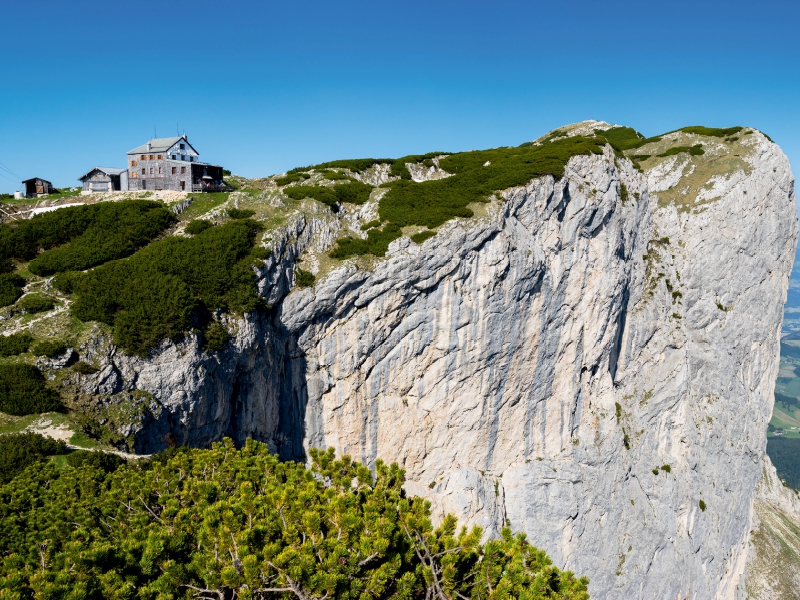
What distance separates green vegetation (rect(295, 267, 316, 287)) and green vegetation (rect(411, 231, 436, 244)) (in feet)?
28.6

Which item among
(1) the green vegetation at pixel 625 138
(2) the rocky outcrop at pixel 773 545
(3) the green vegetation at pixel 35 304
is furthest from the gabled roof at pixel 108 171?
(2) the rocky outcrop at pixel 773 545

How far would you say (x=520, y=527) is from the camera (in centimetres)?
4684

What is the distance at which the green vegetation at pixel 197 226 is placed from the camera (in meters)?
43.2

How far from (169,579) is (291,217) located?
115 feet

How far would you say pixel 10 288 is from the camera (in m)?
35.6

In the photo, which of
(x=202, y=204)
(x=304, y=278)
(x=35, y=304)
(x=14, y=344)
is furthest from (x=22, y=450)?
(x=202, y=204)

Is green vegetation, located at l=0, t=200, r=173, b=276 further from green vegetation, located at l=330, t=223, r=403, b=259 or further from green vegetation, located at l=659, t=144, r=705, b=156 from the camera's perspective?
green vegetation, located at l=659, t=144, r=705, b=156

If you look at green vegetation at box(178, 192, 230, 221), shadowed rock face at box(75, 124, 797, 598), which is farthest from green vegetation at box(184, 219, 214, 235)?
shadowed rock face at box(75, 124, 797, 598)

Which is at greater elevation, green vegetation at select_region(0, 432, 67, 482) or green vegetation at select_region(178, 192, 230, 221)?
green vegetation at select_region(178, 192, 230, 221)

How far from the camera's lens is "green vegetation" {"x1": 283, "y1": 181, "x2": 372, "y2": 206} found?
48.3m

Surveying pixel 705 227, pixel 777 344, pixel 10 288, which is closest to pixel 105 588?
pixel 10 288

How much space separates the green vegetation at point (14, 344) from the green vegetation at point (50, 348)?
1.80 ft

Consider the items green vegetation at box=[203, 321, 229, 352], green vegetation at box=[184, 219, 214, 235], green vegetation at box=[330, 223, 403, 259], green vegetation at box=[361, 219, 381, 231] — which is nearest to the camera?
green vegetation at box=[203, 321, 229, 352]

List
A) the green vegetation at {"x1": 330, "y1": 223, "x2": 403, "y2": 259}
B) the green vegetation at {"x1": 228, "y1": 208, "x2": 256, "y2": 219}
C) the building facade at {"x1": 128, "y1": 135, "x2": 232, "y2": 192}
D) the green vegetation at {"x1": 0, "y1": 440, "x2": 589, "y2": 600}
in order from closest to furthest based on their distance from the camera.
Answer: the green vegetation at {"x1": 0, "y1": 440, "x2": 589, "y2": 600}
the green vegetation at {"x1": 330, "y1": 223, "x2": 403, "y2": 259}
the green vegetation at {"x1": 228, "y1": 208, "x2": 256, "y2": 219}
the building facade at {"x1": 128, "y1": 135, "x2": 232, "y2": 192}
